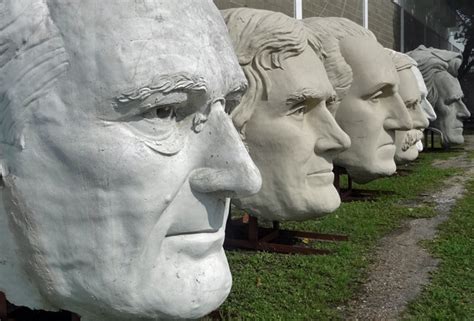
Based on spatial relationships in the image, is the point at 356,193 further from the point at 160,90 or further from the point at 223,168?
the point at 160,90

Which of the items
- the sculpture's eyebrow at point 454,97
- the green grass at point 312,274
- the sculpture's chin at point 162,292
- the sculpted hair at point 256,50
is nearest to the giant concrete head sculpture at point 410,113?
the green grass at point 312,274

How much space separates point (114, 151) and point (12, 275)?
0.58 m

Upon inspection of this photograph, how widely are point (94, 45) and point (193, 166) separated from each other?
0.48 m

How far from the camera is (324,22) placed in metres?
5.13

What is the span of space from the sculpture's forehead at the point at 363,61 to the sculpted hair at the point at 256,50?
1413 mm

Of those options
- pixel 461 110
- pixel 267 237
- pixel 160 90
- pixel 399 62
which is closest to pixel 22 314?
pixel 160 90

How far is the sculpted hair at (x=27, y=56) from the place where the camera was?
5.47 ft

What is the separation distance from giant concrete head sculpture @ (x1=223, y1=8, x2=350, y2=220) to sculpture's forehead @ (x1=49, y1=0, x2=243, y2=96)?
2.05m

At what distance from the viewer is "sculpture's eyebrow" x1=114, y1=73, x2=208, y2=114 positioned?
1664mm

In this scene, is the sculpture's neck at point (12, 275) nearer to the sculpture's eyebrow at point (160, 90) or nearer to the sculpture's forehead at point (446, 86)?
the sculpture's eyebrow at point (160, 90)

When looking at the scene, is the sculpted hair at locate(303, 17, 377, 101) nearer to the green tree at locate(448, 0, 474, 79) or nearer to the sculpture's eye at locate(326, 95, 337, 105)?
the sculpture's eye at locate(326, 95, 337, 105)

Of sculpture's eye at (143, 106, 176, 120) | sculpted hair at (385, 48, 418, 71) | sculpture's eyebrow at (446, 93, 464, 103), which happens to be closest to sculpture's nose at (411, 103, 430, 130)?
sculpted hair at (385, 48, 418, 71)

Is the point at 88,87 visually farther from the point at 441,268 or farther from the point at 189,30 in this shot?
the point at 441,268

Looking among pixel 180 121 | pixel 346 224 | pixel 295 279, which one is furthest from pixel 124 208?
pixel 346 224
